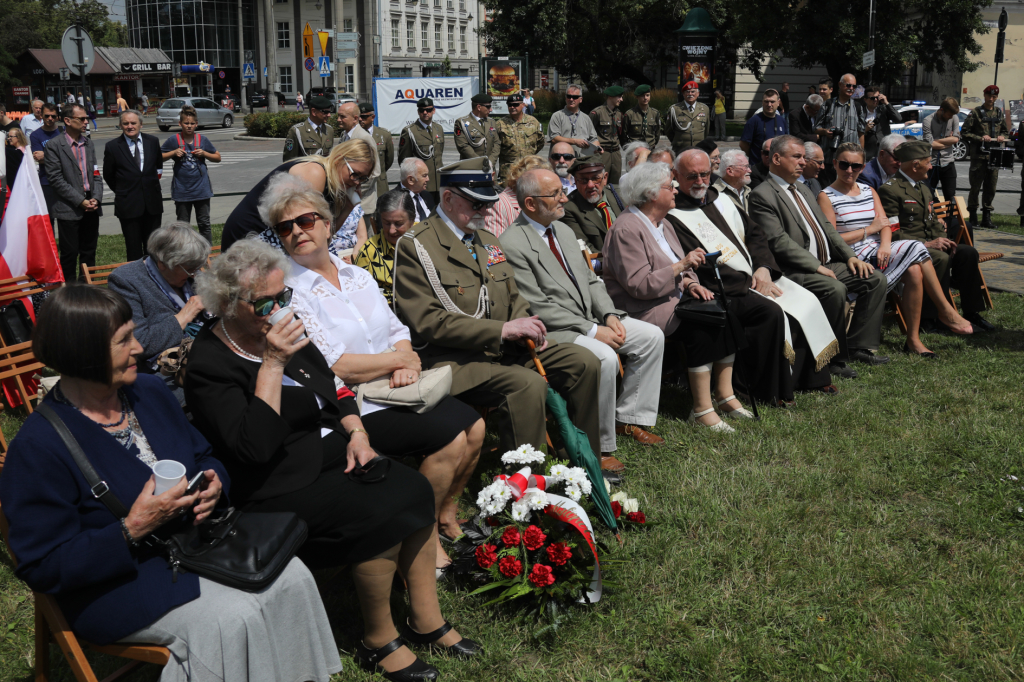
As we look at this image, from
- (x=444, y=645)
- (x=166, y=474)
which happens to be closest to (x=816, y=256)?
(x=444, y=645)

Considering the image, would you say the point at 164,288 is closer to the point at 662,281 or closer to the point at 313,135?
the point at 662,281

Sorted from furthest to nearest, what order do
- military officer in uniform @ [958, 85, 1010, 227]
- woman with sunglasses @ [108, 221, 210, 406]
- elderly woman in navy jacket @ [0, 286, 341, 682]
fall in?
military officer in uniform @ [958, 85, 1010, 227], woman with sunglasses @ [108, 221, 210, 406], elderly woman in navy jacket @ [0, 286, 341, 682]

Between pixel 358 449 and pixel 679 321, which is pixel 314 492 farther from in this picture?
pixel 679 321

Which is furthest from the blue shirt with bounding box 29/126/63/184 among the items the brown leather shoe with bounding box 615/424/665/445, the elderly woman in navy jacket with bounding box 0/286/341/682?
the elderly woman in navy jacket with bounding box 0/286/341/682

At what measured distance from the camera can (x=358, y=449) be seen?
3035 mm

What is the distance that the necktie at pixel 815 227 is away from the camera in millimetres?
6438

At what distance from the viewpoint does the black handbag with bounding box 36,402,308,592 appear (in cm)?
235

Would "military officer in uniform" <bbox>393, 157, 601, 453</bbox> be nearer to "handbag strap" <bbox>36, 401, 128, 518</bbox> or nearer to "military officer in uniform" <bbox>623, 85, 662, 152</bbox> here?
"handbag strap" <bbox>36, 401, 128, 518</bbox>

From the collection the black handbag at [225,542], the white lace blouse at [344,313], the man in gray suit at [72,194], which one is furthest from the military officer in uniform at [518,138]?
the black handbag at [225,542]

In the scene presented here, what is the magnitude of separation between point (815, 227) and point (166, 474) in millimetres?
5419

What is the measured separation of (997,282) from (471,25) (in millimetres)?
75526

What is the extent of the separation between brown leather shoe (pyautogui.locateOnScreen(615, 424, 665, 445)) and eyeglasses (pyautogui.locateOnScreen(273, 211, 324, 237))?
239cm

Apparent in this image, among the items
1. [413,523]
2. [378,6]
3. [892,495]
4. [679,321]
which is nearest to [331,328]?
[413,523]

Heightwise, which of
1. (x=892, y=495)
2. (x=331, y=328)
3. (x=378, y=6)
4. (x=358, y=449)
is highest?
(x=378, y=6)
